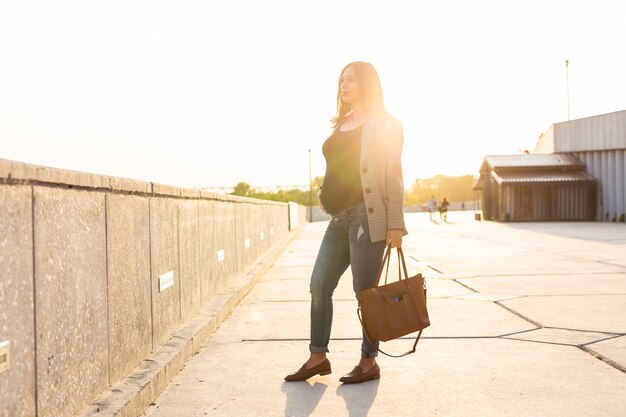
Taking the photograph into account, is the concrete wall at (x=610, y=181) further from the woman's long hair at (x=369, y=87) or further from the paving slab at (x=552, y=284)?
the woman's long hair at (x=369, y=87)

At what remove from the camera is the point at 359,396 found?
417 cm

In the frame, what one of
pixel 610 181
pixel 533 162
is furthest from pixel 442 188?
pixel 610 181

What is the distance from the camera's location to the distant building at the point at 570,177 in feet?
123

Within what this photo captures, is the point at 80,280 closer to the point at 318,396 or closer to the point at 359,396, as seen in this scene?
the point at 318,396

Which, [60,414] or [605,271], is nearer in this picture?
[60,414]

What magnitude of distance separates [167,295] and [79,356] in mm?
1939

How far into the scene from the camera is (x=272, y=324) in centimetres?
681

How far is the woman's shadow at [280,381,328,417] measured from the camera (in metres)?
3.89

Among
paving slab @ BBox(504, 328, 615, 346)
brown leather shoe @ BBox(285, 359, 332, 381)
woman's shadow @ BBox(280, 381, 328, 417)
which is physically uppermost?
brown leather shoe @ BBox(285, 359, 332, 381)

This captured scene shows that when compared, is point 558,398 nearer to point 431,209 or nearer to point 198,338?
point 198,338

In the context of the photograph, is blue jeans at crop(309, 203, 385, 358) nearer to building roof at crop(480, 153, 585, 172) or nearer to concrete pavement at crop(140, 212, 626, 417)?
concrete pavement at crop(140, 212, 626, 417)

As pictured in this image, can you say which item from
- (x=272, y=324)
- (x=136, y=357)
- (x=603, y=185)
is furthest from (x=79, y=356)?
(x=603, y=185)

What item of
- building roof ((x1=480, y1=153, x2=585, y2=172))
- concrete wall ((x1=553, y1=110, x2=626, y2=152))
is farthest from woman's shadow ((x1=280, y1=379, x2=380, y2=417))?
building roof ((x1=480, y1=153, x2=585, y2=172))

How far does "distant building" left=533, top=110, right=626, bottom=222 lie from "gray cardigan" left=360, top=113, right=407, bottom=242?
35.6 meters
